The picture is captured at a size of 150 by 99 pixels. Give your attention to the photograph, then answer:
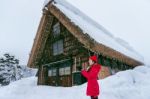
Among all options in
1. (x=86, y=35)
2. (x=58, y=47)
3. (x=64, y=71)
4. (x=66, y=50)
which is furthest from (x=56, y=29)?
(x=86, y=35)

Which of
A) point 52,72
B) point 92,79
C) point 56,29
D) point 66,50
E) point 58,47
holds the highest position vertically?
point 56,29

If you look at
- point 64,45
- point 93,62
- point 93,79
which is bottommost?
point 93,79

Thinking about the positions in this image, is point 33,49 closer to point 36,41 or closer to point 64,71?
point 36,41

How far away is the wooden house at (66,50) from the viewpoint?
42.0 ft

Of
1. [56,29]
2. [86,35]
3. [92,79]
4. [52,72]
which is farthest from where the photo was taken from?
[52,72]

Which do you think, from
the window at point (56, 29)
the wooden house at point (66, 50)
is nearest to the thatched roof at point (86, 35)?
the wooden house at point (66, 50)

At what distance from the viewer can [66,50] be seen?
15.1 meters

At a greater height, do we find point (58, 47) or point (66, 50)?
point (58, 47)

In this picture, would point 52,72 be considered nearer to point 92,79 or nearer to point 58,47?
point 58,47

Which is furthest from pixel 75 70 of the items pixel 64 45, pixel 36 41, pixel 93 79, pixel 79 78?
pixel 93 79

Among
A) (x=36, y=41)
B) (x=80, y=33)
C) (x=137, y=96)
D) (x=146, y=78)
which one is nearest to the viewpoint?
(x=137, y=96)

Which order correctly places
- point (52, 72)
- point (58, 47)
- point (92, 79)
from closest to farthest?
point (92, 79)
point (58, 47)
point (52, 72)

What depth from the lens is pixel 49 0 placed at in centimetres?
1571

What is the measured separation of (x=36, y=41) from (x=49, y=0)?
3.13 m
